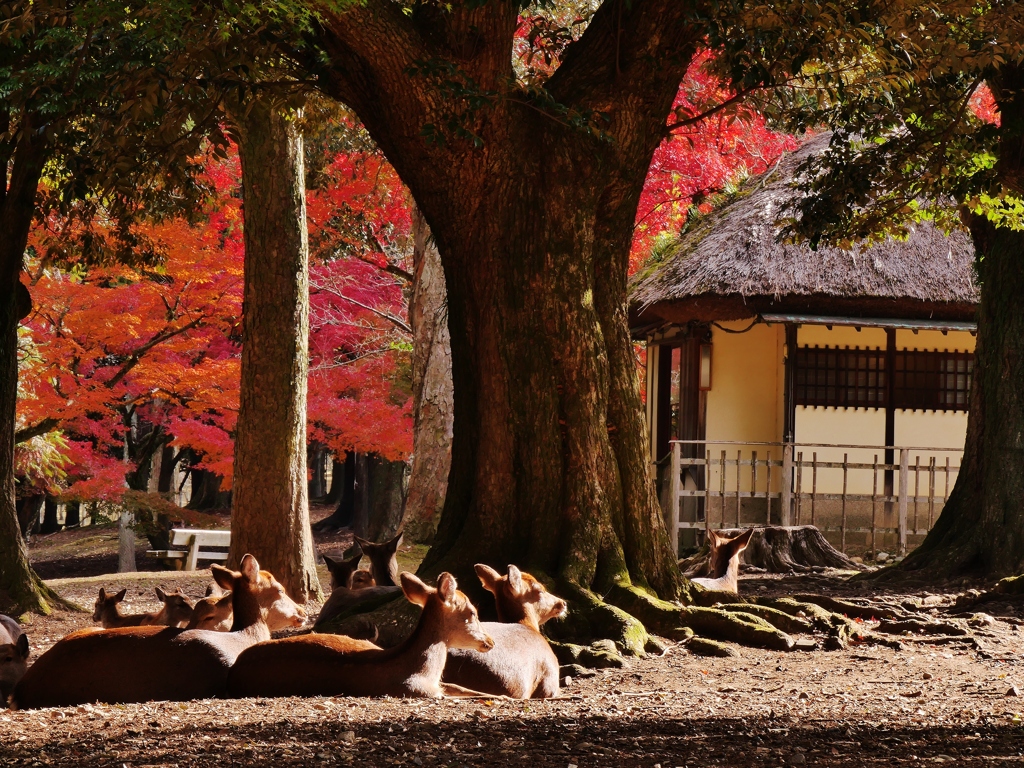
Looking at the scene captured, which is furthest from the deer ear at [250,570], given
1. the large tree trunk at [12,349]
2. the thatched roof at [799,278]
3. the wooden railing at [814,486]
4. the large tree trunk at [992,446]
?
the thatched roof at [799,278]

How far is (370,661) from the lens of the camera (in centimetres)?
558

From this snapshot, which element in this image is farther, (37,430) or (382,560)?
(37,430)

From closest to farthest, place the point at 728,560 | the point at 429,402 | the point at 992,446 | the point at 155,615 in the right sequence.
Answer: the point at 155,615 < the point at 728,560 < the point at 992,446 < the point at 429,402

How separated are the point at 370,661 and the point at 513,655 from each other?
831mm

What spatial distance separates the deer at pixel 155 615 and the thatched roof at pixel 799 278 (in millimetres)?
9391

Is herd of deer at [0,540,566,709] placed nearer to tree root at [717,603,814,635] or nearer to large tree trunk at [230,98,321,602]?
tree root at [717,603,814,635]

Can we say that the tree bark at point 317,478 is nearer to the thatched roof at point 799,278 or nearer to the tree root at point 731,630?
the thatched roof at point 799,278

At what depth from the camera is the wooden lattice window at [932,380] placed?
1702 cm

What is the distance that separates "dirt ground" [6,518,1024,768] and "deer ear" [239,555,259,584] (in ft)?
4.11

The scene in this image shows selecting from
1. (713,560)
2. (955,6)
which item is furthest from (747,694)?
(955,6)

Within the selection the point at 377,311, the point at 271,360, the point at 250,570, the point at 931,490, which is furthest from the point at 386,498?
the point at 250,570

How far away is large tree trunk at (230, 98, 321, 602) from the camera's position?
424 inches

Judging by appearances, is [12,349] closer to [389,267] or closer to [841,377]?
[389,267]

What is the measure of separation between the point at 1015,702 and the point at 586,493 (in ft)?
10.1
